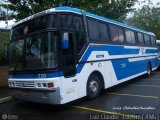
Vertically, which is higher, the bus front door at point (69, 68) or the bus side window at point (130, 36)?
the bus side window at point (130, 36)

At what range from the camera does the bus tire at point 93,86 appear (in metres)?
8.32

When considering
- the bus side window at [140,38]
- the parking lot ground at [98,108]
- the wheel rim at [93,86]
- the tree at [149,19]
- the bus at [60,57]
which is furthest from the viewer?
the tree at [149,19]

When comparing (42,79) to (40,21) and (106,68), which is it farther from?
(106,68)

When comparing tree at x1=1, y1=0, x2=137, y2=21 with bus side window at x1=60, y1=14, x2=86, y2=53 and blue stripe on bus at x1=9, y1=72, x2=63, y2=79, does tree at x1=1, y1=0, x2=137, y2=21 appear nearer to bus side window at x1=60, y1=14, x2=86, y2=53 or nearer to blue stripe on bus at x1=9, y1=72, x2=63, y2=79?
bus side window at x1=60, y1=14, x2=86, y2=53

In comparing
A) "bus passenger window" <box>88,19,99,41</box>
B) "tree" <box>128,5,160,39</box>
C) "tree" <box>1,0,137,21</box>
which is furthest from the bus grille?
"tree" <box>128,5,160,39</box>

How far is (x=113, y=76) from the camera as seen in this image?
9922 millimetres

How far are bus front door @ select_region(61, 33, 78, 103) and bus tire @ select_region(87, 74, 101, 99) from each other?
99cm

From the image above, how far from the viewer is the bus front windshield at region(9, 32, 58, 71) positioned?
22.4ft

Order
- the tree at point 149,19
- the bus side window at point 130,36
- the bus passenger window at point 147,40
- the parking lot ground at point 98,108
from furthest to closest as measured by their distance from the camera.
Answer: the tree at point 149,19, the bus passenger window at point 147,40, the bus side window at point 130,36, the parking lot ground at point 98,108

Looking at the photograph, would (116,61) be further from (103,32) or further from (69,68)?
(69,68)

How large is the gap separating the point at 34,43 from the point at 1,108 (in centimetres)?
286

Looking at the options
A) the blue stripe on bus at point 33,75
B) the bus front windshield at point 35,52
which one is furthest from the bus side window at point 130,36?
the blue stripe on bus at point 33,75

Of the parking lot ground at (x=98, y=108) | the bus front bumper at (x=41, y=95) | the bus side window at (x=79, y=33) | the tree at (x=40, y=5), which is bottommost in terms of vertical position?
the parking lot ground at (x=98, y=108)

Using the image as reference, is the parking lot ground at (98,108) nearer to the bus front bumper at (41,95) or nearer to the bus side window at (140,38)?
the bus front bumper at (41,95)
